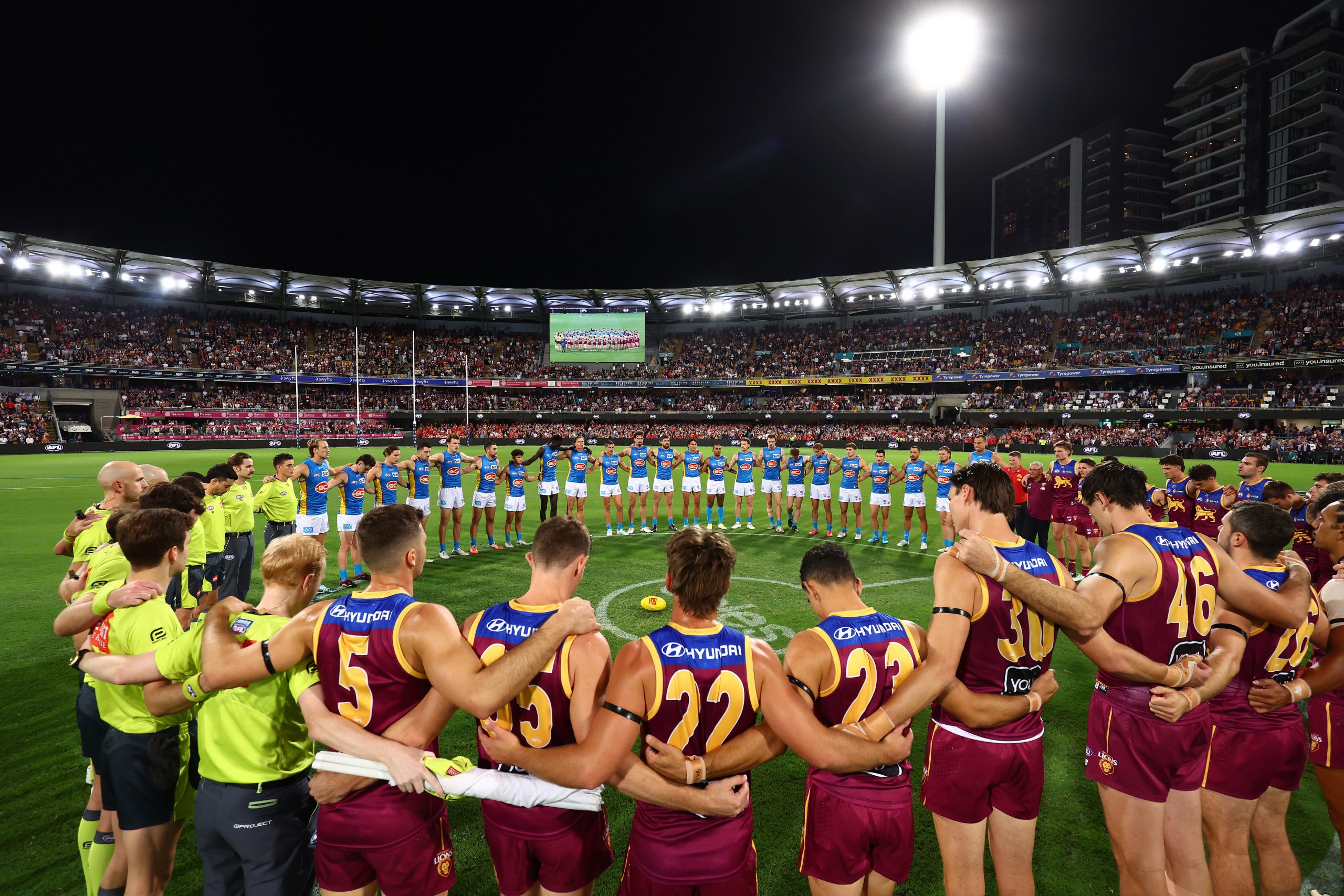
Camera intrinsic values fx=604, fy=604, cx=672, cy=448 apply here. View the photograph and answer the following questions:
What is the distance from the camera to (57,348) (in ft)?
145

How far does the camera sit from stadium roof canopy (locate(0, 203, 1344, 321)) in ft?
131

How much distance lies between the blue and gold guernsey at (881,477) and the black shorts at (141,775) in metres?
13.8

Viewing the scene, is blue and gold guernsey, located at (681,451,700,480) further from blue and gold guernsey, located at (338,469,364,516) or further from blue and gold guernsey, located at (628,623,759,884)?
blue and gold guernsey, located at (628,623,759,884)

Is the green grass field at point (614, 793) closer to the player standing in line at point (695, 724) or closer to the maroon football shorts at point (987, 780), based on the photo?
the maroon football shorts at point (987, 780)

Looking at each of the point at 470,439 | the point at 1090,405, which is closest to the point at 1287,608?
the point at 1090,405

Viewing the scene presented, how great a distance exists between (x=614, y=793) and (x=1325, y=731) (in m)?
4.71

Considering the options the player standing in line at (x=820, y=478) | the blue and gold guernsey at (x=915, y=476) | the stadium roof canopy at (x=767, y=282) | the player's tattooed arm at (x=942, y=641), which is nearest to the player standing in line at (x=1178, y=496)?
the blue and gold guernsey at (x=915, y=476)

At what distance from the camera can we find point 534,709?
262 cm

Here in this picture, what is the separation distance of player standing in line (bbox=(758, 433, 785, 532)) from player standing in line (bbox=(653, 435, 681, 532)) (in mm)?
2455

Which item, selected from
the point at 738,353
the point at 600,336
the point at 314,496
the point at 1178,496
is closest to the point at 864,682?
the point at 314,496

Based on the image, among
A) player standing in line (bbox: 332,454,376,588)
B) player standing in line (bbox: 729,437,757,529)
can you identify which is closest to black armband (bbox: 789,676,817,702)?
player standing in line (bbox: 332,454,376,588)

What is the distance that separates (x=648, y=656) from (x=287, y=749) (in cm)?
185

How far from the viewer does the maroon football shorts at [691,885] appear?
2506 mm

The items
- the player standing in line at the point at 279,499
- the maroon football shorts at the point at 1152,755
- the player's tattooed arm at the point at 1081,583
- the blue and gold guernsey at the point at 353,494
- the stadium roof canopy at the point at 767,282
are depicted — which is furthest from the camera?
the stadium roof canopy at the point at 767,282
